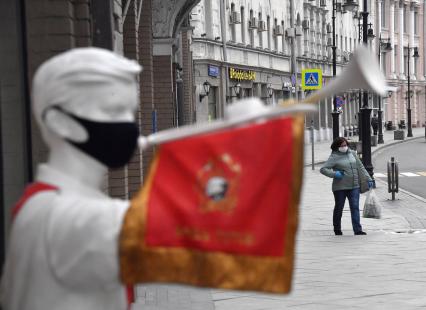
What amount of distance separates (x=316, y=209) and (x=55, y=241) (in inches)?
806

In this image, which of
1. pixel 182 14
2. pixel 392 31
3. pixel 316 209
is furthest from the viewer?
pixel 392 31

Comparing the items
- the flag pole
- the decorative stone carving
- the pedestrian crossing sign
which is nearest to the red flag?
the flag pole

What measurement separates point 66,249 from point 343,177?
15.3 meters

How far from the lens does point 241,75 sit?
54469mm

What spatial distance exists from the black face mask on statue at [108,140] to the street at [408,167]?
80.8 ft

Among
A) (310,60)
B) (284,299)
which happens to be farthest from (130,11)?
(310,60)

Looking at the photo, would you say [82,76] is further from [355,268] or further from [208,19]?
[208,19]

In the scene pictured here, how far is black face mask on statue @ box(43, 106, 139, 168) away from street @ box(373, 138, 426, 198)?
24.6 meters

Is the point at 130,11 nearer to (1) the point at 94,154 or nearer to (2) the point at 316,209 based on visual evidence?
(1) the point at 94,154

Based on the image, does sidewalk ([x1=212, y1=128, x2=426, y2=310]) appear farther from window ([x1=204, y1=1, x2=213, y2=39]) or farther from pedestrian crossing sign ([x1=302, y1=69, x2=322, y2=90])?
window ([x1=204, y1=1, x2=213, y2=39])

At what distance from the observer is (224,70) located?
51562 mm

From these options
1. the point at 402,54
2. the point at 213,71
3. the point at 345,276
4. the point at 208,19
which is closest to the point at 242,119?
the point at 345,276

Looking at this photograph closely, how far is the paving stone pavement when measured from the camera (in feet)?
34.8

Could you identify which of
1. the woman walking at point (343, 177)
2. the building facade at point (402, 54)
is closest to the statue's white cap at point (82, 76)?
the woman walking at point (343, 177)
